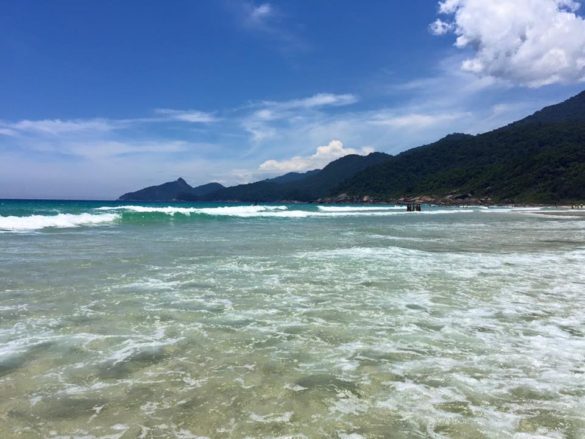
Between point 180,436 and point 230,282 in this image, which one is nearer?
point 180,436

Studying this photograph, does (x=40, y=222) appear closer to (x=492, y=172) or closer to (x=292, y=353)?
(x=292, y=353)

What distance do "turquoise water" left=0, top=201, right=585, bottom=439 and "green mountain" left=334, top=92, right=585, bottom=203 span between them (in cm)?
10797

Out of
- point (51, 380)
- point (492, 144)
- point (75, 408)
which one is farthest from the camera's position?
point (492, 144)

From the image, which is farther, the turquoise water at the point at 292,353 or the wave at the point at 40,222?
the wave at the point at 40,222

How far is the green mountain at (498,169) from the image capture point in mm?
107562

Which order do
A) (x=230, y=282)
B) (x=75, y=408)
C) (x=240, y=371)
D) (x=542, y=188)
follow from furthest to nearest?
(x=542, y=188), (x=230, y=282), (x=240, y=371), (x=75, y=408)

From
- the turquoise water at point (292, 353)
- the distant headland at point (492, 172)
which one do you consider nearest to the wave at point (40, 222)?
the turquoise water at point (292, 353)

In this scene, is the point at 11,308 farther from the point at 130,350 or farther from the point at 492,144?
the point at 492,144

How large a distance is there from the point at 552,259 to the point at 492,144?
6733 inches

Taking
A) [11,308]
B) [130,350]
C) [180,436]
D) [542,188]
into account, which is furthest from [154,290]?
[542,188]

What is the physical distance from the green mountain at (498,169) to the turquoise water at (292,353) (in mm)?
107971

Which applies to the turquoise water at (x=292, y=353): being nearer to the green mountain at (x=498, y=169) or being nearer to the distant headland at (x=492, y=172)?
the distant headland at (x=492, y=172)

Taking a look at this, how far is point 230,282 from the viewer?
1031 cm

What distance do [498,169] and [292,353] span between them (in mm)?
141698
